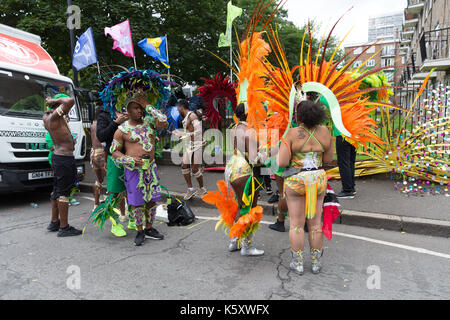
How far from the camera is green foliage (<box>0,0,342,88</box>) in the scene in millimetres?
11227

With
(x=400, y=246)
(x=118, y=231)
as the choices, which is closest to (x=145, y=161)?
(x=118, y=231)

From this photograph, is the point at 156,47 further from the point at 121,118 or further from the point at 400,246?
the point at 400,246

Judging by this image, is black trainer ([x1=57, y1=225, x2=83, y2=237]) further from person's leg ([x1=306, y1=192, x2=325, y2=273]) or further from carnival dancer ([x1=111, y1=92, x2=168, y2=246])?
person's leg ([x1=306, y1=192, x2=325, y2=273])

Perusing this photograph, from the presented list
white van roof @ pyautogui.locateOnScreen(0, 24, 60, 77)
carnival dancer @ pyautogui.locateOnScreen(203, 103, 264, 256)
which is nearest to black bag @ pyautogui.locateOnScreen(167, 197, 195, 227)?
carnival dancer @ pyautogui.locateOnScreen(203, 103, 264, 256)

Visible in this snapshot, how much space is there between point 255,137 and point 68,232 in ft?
9.61

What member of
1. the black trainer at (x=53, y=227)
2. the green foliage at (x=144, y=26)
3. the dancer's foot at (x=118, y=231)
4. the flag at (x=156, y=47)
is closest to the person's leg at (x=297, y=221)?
the dancer's foot at (x=118, y=231)

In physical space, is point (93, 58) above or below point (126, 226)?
above

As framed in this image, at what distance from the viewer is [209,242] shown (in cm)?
418

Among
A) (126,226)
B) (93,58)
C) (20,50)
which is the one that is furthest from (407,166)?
(20,50)

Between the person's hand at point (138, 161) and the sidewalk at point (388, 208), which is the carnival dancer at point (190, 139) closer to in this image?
the sidewalk at point (388, 208)

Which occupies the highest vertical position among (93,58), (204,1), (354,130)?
(204,1)

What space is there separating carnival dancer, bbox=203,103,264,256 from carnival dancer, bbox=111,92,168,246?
3.16 feet
